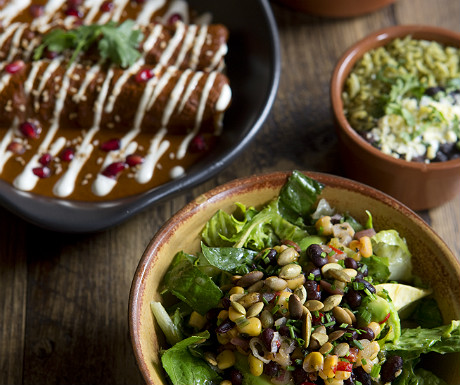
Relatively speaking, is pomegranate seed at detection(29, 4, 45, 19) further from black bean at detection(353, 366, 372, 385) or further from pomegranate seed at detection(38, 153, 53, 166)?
black bean at detection(353, 366, 372, 385)

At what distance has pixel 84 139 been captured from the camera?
123 inches

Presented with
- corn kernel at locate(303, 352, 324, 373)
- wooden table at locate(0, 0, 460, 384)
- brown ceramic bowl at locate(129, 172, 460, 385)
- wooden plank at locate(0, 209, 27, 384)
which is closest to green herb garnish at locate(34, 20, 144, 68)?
wooden table at locate(0, 0, 460, 384)

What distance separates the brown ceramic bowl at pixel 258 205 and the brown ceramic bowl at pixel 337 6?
145 centimetres

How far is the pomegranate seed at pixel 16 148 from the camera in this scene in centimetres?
305

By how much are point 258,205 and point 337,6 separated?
152 centimetres

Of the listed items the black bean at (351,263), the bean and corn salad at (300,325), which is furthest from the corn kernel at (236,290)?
the black bean at (351,263)

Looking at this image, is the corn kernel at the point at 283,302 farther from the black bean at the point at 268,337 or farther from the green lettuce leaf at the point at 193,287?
the green lettuce leaf at the point at 193,287

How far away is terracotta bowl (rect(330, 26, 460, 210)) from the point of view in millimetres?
2686

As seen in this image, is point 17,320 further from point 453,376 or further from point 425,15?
point 425,15

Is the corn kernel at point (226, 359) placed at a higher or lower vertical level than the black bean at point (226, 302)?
lower

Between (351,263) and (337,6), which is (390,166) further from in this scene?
(337,6)

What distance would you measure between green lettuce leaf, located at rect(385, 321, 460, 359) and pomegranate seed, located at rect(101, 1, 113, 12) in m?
2.29

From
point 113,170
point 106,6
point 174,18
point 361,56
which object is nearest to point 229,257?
point 113,170

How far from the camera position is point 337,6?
3.46 m
